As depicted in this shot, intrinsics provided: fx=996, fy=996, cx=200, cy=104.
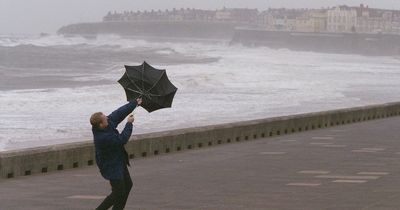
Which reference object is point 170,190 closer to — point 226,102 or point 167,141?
point 167,141

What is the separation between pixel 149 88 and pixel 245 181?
14.4 ft

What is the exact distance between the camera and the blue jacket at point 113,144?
890 cm

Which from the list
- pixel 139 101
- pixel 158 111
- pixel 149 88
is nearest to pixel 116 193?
pixel 139 101

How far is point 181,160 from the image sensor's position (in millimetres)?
16828

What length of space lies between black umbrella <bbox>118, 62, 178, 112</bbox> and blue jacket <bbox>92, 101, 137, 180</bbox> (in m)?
0.30

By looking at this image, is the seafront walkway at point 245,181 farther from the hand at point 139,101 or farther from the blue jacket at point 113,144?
the hand at point 139,101

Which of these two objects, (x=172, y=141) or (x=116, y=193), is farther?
(x=172, y=141)

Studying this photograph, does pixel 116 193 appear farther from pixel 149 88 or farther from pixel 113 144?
pixel 149 88

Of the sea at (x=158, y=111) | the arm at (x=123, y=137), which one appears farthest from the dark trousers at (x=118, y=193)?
the sea at (x=158, y=111)

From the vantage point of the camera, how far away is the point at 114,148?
29.5 feet

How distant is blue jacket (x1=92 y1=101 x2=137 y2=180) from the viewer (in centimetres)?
890

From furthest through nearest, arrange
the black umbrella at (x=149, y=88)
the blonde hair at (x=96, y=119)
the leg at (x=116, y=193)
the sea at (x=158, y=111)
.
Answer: the sea at (x=158, y=111), the black umbrella at (x=149, y=88), the leg at (x=116, y=193), the blonde hair at (x=96, y=119)

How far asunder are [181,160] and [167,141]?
152 centimetres

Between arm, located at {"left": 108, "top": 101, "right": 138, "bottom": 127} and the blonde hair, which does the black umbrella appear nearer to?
arm, located at {"left": 108, "top": 101, "right": 138, "bottom": 127}
